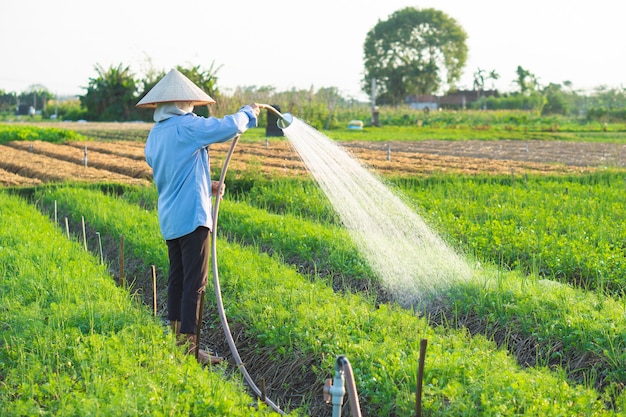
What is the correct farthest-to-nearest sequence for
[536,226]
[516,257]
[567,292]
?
[536,226]
[516,257]
[567,292]

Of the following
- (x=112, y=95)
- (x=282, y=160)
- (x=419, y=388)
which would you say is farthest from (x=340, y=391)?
(x=112, y=95)

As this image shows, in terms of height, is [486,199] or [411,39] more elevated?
[411,39]

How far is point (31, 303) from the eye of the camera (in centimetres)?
459

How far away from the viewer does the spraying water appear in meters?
4.97

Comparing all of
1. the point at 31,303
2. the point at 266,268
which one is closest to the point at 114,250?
the point at 266,268

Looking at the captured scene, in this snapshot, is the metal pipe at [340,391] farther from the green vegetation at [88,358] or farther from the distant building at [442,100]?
the distant building at [442,100]

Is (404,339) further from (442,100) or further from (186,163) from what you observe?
(442,100)

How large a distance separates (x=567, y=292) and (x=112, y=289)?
9.53 feet

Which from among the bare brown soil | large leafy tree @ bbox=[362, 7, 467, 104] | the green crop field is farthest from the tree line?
the green crop field

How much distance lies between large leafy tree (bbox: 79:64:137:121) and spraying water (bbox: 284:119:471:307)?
106 ft

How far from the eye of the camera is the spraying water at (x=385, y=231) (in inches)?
196

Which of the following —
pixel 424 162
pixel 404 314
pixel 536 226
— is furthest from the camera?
pixel 424 162

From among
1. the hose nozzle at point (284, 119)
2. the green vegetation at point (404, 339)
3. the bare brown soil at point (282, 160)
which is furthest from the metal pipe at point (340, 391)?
the bare brown soil at point (282, 160)

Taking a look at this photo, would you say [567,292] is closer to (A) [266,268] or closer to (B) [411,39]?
(A) [266,268]
